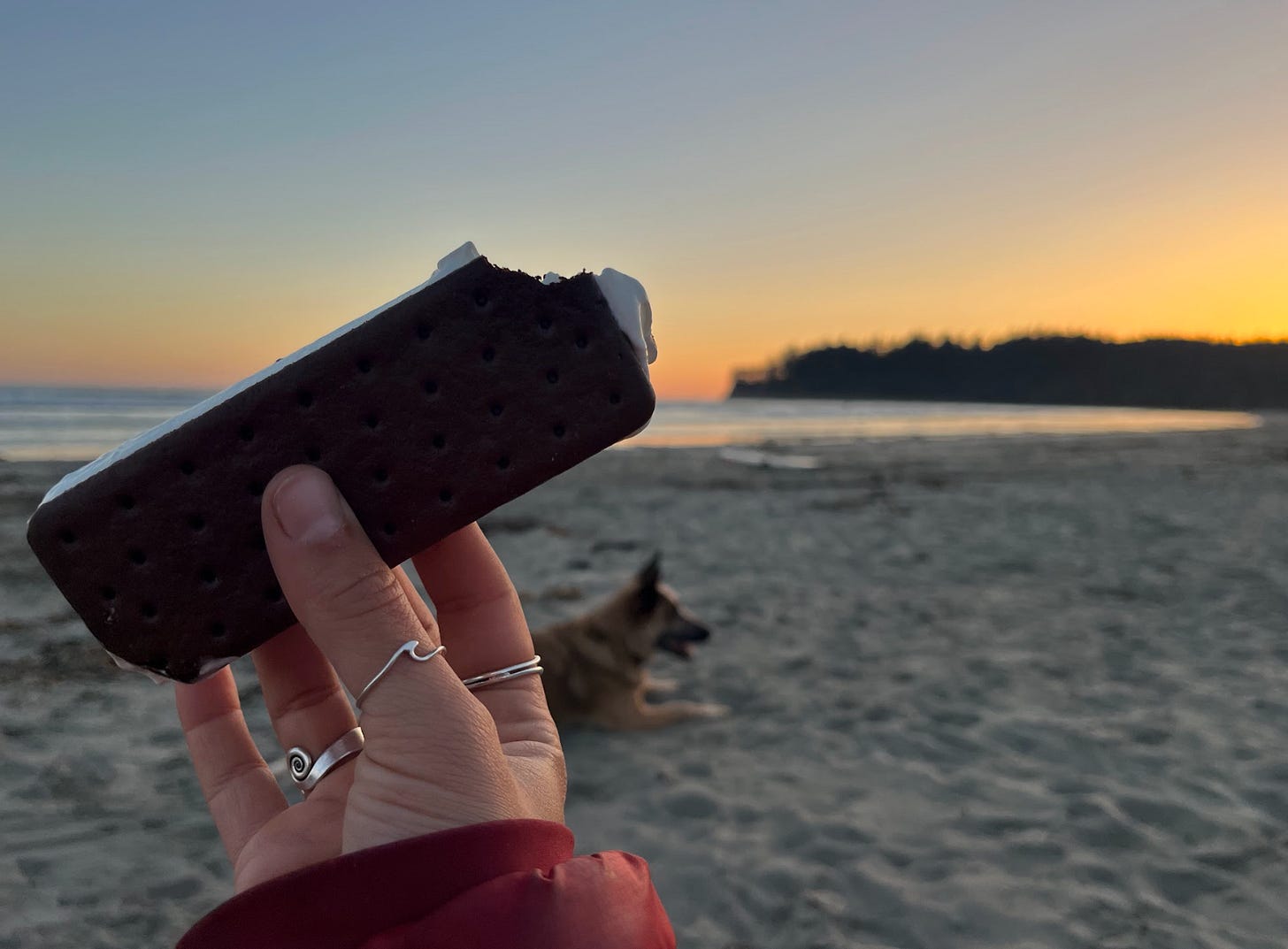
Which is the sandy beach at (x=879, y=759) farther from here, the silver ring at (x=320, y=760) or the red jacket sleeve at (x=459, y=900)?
the red jacket sleeve at (x=459, y=900)

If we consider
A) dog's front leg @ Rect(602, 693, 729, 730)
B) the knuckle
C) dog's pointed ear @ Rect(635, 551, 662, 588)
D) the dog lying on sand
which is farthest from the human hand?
dog's pointed ear @ Rect(635, 551, 662, 588)

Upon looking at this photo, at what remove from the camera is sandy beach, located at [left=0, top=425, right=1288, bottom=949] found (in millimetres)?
2695

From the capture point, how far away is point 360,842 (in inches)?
47.5

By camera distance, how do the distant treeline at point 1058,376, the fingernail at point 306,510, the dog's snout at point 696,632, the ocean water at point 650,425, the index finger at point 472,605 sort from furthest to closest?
1. the distant treeline at point 1058,376
2. the ocean water at point 650,425
3. the dog's snout at point 696,632
4. the index finger at point 472,605
5. the fingernail at point 306,510

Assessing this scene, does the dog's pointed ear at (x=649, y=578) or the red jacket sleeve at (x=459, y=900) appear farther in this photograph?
the dog's pointed ear at (x=649, y=578)

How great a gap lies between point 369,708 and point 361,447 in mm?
464

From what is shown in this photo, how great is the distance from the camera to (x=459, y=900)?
1.01 m

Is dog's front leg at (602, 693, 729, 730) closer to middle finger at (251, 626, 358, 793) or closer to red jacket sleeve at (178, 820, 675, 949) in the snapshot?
middle finger at (251, 626, 358, 793)

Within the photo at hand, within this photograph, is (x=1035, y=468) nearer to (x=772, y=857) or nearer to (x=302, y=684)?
(x=772, y=857)

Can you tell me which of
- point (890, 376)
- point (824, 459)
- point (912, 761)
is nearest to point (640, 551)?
point (912, 761)

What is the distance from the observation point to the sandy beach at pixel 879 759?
8.84 ft

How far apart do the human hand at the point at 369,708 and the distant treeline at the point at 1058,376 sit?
279ft

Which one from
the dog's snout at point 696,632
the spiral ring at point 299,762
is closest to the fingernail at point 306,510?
the spiral ring at point 299,762

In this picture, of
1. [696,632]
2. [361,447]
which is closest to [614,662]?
[696,632]
